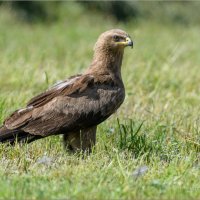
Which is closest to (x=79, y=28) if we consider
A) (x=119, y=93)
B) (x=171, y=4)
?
(x=171, y=4)

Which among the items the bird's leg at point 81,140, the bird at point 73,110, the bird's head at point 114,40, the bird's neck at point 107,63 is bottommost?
the bird's leg at point 81,140

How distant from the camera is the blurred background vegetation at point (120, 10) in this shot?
17.5 m

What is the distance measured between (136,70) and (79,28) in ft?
16.5

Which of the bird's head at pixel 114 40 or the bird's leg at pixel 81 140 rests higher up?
the bird's head at pixel 114 40

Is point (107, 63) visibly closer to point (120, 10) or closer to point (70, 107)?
point (70, 107)

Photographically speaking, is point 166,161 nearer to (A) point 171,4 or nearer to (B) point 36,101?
(B) point 36,101

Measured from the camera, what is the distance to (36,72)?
10.4 meters

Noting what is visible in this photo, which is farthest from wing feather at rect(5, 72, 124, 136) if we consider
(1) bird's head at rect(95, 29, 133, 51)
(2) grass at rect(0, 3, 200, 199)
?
(1) bird's head at rect(95, 29, 133, 51)

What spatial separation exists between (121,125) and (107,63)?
62 centimetres

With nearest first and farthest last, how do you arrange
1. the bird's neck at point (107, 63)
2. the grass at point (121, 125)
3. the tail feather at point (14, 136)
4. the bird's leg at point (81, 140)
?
the grass at point (121, 125) < the tail feather at point (14, 136) < the bird's leg at point (81, 140) < the bird's neck at point (107, 63)

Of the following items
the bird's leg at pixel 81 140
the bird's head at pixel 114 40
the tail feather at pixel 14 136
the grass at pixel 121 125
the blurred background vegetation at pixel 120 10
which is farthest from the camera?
the blurred background vegetation at pixel 120 10

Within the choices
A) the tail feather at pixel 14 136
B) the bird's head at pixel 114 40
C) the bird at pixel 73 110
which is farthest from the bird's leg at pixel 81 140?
the bird's head at pixel 114 40

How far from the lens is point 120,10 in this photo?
1820 cm

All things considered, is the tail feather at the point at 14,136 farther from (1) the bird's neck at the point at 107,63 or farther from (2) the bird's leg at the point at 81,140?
(1) the bird's neck at the point at 107,63
